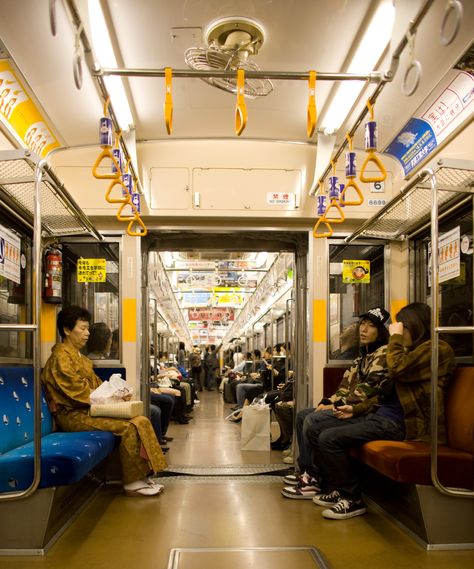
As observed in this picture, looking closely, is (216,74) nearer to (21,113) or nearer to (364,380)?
(21,113)

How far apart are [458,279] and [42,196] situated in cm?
301

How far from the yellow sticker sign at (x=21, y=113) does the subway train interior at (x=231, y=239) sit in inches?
0.7

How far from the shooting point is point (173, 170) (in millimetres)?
4988

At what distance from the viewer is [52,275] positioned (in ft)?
15.6

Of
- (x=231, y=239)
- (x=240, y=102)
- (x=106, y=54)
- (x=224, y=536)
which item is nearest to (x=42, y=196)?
(x=106, y=54)

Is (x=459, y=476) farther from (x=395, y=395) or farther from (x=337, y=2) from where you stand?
(x=337, y=2)

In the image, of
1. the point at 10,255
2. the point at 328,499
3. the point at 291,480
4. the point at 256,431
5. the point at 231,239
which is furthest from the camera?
the point at 256,431

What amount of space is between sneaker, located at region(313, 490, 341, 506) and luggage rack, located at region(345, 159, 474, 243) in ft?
6.61

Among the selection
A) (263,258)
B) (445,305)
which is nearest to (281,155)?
(445,305)

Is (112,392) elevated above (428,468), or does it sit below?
above

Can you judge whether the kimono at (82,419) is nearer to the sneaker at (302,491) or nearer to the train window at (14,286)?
the train window at (14,286)

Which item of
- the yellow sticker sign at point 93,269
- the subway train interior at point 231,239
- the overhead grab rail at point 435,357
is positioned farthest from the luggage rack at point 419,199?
the yellow sticker sign at point 93,269

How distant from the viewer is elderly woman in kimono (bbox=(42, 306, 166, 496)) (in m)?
4.21

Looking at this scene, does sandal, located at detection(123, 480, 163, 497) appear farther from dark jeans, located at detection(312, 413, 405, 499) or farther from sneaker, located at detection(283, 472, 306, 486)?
dark jeans, located at detection(312, 413, 405, 499)
